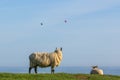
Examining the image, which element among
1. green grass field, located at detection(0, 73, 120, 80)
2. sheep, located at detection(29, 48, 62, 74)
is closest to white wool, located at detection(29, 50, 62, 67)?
sheep, located at detection(29, 48, 62, 74)

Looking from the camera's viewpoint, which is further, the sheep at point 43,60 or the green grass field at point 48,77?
the sheep at point 43,60

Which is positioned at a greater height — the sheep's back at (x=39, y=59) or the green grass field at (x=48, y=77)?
the sheep's back at (x=39, y=59)

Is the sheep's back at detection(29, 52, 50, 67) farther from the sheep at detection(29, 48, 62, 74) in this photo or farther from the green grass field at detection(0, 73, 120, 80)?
the green grass field at detection(0, 73, 120, 80)

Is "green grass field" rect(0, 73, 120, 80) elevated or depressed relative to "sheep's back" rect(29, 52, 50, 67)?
depressed

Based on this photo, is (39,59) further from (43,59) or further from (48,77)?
(48,77)

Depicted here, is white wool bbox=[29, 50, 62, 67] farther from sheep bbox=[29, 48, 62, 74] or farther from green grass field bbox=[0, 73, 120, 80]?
green grass field bbox=[0, 73, 120, 80]

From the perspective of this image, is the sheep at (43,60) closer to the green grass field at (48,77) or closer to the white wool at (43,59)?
the white wool at (43,59)

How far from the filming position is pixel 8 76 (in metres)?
30.9

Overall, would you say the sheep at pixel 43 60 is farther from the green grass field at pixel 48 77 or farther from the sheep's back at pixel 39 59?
the green grass field at pixel 48 77

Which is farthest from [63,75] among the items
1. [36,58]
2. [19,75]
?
[36,58]

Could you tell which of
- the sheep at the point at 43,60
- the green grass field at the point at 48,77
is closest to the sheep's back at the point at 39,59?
the sheep at the point at 43,60

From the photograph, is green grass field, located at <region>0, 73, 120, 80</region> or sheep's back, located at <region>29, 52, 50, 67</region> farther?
sheep's back, located at <region>29, 52, 50, 67</region>

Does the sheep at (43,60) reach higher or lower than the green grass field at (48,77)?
higher

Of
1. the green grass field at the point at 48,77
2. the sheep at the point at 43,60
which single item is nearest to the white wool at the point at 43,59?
the sheep at the point at 43,60
